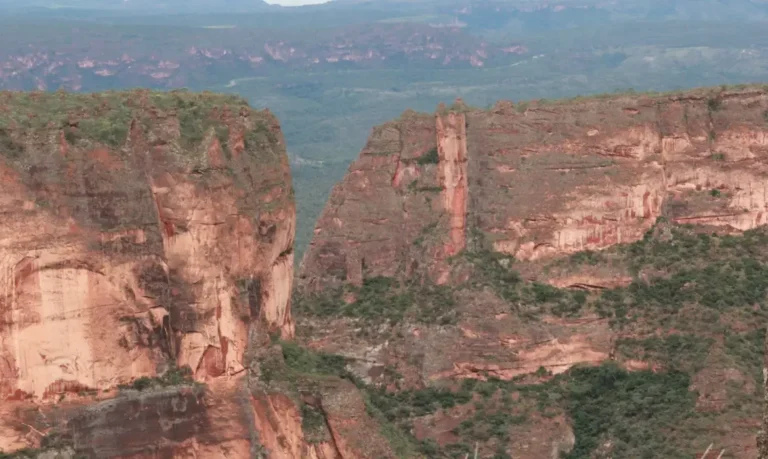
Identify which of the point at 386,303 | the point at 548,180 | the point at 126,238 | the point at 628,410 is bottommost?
the point at 628,410

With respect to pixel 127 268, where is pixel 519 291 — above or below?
below

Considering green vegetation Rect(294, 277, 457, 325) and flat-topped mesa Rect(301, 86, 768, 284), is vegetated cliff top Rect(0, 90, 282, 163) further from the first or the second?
flat-topped mesa Rect(301, 86, 768, 284)

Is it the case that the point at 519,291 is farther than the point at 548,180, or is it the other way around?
the point at 548,180

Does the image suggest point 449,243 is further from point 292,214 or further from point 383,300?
point 292,214

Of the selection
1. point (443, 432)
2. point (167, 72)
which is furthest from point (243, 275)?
point (167, 72)

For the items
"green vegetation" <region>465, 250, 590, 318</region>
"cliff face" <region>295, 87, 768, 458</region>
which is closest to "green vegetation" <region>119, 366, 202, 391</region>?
"cliff face" <region>295, 87, 768, 458</region>

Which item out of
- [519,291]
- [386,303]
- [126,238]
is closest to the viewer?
[126,238]

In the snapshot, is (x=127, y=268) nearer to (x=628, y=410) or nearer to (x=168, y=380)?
(x=168, y=380)

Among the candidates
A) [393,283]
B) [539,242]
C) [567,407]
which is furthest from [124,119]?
[539,242]
